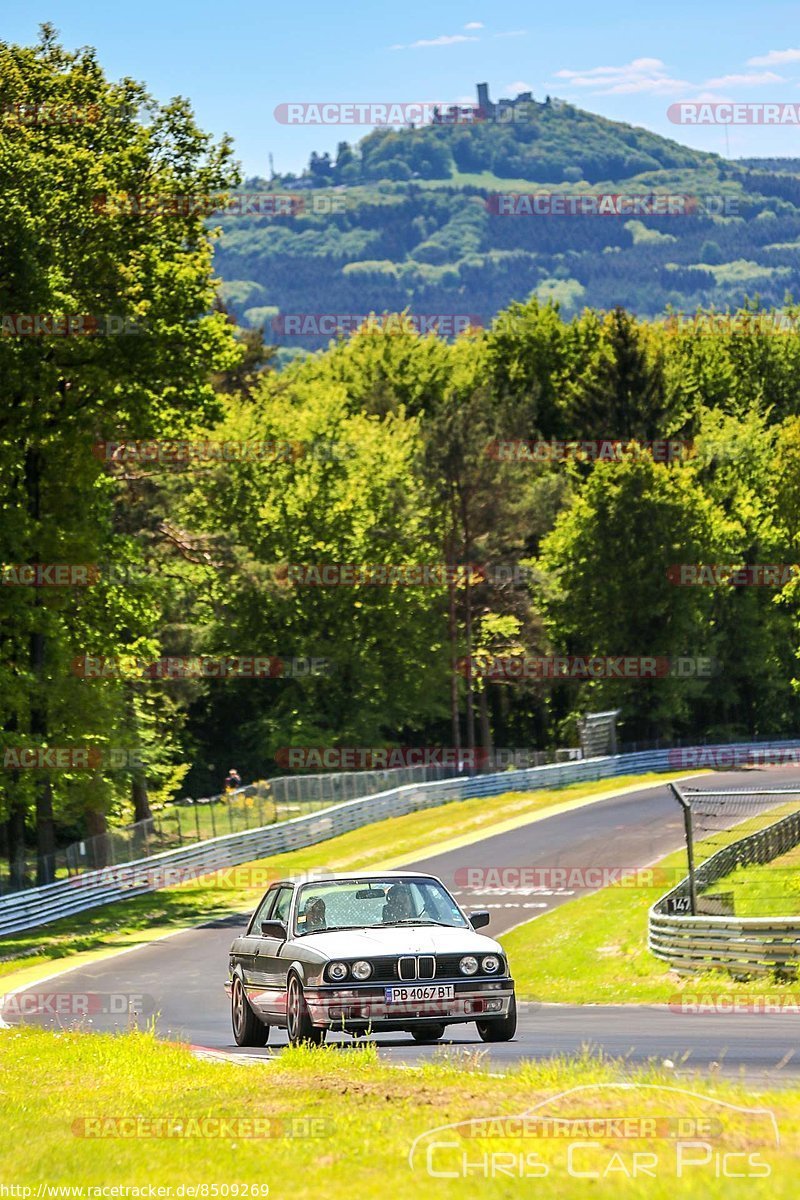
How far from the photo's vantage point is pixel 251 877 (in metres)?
46.8

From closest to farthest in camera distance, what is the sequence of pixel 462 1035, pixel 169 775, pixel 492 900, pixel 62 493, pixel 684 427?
pixel 462 1035, pixel 492 900, pixel 62 493, pixel 169 775, pixel 684 427

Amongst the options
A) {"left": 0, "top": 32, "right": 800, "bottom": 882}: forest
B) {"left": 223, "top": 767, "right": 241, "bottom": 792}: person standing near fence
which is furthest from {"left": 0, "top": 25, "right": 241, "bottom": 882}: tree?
{"left": 223, "top": 767, "right": 241, "bottom": 792}: person standing near fence

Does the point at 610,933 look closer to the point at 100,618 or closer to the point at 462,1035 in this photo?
the point at 462,1035

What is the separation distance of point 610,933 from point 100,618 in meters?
17.4

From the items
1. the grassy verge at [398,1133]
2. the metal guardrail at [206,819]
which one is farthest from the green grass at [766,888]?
the metal guardrail at [206,819]

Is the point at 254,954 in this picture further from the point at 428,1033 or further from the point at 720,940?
the point at 720,940

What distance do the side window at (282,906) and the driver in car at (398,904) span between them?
1.03 metres

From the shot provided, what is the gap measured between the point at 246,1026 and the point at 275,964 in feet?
5.14

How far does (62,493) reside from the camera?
1642 inches

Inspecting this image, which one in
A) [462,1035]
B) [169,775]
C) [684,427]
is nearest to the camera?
[462,1035]

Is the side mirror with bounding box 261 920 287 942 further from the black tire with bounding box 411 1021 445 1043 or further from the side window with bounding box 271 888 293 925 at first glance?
the black tire with bounding box 411 1021 445 1043

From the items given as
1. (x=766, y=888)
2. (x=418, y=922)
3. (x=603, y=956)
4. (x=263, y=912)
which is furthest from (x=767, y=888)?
(x=418, y=922)

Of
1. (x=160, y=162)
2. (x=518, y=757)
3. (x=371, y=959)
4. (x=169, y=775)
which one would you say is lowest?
(x=518, y=757)

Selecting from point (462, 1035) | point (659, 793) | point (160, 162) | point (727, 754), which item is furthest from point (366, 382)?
point (462, 1035)
